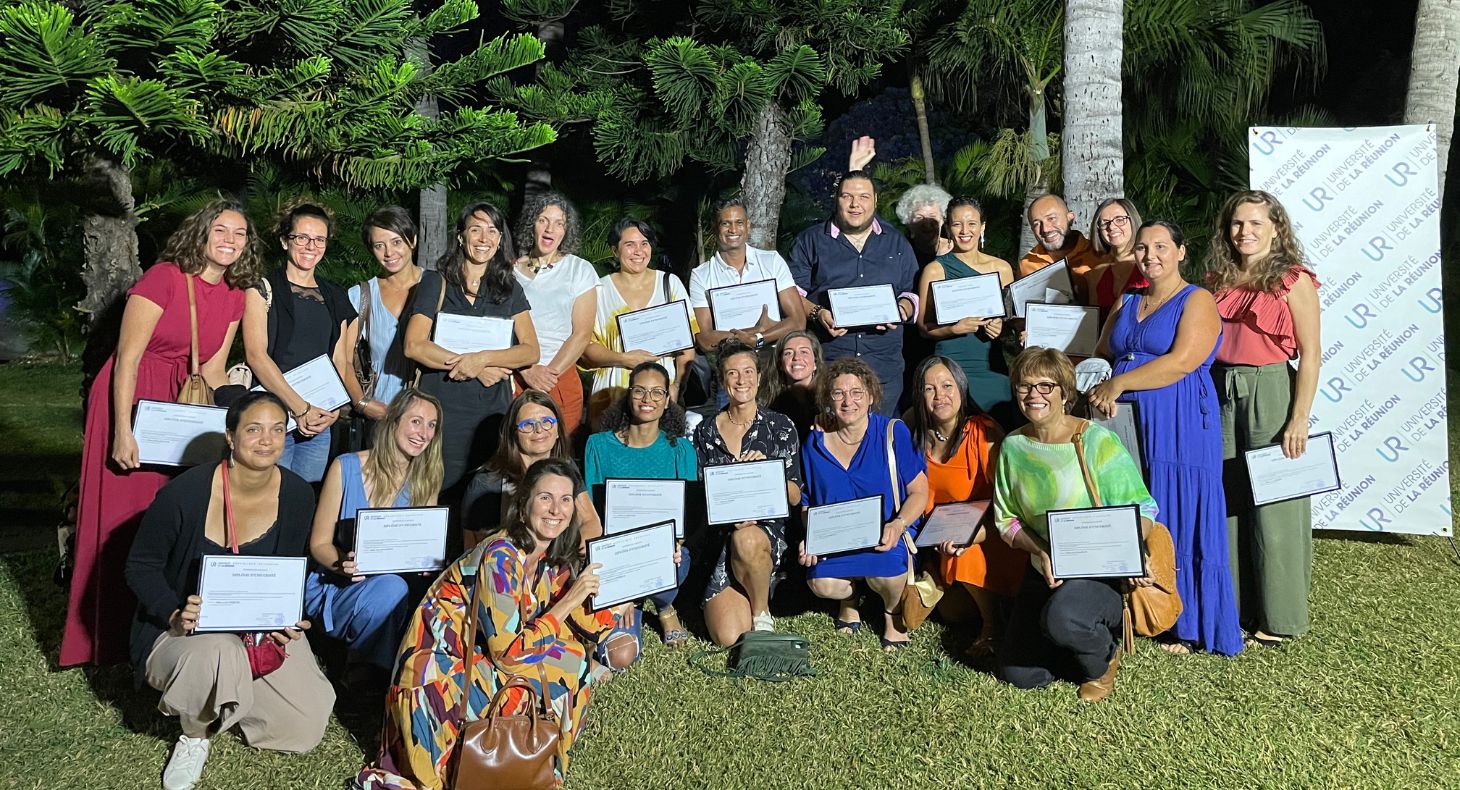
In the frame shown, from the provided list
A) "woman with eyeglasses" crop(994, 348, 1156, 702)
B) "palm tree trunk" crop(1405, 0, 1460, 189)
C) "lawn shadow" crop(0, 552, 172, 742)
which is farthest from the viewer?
"palm tree trunk" crop(1405, 0, 1460, 189)

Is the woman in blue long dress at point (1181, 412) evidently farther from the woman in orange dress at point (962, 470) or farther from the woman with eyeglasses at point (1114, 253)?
the woman in orange dress at point (962, 470)

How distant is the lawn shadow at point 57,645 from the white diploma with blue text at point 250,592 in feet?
2.36

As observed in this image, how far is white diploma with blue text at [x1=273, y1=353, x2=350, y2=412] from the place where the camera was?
15.4 ft

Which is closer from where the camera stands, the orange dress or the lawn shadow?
the lawn shadow

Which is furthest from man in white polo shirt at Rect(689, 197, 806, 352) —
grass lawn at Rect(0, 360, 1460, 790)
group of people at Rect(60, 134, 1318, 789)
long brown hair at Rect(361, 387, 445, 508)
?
long brown hair at Rect(361, 387, 445, 508)

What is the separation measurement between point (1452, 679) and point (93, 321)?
552 centimetres

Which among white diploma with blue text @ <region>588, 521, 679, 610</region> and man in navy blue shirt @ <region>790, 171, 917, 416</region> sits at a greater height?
man in navy blue shirt @ <region>790, 171, 917, 416</region>

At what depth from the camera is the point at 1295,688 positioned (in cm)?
443

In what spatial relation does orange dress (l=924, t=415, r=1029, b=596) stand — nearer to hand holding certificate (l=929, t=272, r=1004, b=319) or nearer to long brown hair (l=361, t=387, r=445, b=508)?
hand holding certificate (l=929, t=272, r=1004, b=319)

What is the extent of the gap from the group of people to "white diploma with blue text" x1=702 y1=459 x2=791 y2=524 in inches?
5.3

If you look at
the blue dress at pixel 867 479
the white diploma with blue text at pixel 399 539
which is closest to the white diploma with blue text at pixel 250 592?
the white diploma with blue text at pixel 399 539

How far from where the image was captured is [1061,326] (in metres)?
5.08

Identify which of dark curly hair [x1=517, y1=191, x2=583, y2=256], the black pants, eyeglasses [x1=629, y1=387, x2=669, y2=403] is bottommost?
the black pants

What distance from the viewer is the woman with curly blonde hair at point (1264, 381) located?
4.68 meters
